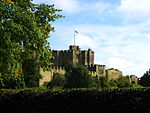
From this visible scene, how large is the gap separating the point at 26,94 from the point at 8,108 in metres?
1.88

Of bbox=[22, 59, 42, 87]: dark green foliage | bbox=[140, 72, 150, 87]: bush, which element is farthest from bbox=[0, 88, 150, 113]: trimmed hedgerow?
bbox=[140, 72, 150, 87]: bush

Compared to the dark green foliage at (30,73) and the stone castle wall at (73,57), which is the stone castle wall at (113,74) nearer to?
the stone castle wall at (73,57)

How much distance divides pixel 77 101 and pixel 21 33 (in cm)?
612

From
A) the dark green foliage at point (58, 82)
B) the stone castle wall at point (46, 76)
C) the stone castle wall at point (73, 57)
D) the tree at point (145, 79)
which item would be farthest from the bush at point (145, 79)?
the dark green foliage at point (58, 82)

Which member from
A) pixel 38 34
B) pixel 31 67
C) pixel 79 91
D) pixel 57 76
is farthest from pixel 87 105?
pixel 57 76

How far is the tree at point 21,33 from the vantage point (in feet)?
73.7

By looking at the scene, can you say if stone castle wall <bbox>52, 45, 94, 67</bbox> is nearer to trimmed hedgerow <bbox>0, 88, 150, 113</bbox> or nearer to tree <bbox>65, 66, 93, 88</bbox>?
tree <bbox>65, 66, 93, 88</bbox>

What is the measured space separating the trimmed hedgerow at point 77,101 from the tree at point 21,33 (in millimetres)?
3256

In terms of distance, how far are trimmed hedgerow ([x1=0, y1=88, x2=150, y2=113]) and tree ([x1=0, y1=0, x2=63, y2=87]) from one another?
326 centimetres

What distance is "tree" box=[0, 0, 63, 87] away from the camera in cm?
2247

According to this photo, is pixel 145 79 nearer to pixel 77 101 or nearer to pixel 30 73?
pixel 30 73

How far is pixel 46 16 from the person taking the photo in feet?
85.8

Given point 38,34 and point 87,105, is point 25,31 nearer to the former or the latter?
point 38,34

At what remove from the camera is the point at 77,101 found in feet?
77.5
